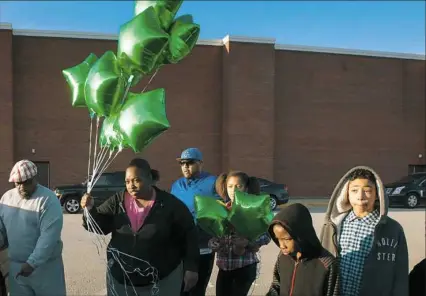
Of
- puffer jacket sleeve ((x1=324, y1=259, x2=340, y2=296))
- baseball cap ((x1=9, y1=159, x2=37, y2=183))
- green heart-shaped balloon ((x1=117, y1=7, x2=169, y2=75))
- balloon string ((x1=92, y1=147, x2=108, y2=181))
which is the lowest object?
puffer jacket sleeve ((x1=324, y1=259, x2=340, y2=296))

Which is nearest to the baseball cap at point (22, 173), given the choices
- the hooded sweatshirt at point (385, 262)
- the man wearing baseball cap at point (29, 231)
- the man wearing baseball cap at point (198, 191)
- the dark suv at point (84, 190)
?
the man wearing baseball cap at point (29, 231)

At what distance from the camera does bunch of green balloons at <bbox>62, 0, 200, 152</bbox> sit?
126 inches

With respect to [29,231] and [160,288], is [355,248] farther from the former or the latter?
[29,231]

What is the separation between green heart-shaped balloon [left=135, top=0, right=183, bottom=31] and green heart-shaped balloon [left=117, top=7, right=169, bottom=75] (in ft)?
0.21

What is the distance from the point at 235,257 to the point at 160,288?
29.7 inches

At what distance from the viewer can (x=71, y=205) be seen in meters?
15.7

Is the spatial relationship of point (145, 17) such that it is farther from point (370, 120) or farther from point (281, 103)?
point (370, 120)

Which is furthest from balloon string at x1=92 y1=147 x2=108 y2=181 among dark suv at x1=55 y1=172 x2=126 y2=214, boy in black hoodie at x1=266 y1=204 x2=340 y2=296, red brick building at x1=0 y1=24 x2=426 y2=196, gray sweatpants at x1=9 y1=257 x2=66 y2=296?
red brick building at x1=0 y1=24 x2=426 y2=196

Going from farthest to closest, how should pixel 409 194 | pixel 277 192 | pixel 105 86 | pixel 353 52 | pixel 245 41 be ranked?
pixel 353 52 < pixel 245 41 < pixel 409 194 < pixel 277 192 < pixel 105 86

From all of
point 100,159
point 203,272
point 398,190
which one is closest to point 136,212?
point 100,159

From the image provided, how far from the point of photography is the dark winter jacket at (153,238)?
11.2 ft

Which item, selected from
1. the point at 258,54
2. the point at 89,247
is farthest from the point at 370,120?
the point at 89,247

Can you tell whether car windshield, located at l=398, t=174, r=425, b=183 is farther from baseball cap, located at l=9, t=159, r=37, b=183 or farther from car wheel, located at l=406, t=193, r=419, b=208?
baseball cap, located at l=9, t=159, r=37, b=183

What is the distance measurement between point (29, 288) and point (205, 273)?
5.07 feet
